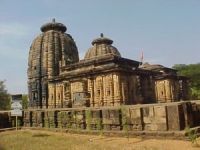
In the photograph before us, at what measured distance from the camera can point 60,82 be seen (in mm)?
24812

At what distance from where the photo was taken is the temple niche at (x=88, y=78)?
20688mm

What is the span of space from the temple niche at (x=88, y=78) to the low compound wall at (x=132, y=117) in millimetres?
5004

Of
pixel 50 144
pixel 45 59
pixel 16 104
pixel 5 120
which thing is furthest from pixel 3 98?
pixel 50 144

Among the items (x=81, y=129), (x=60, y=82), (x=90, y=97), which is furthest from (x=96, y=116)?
(x=60, y=82)

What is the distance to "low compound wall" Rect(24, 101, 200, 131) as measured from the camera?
11281 mm

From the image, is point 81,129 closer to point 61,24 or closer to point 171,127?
point 171,127

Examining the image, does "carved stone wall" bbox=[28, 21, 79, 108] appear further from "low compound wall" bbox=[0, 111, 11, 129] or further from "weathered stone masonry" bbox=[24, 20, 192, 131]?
"low compound wall" bbox=[0, 111, 11, 129]

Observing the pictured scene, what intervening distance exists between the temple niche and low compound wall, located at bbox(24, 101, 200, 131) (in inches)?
197

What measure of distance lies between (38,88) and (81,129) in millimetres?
13634

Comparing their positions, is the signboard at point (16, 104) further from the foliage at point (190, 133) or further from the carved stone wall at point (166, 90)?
the carved stone wall at point (166, 90)

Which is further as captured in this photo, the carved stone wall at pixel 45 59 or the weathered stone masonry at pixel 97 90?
the carved stone wall at pixel 45 59

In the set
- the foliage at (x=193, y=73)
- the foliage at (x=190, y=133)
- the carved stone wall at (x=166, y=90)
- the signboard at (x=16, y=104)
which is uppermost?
the foliage at (x=193, y=73)

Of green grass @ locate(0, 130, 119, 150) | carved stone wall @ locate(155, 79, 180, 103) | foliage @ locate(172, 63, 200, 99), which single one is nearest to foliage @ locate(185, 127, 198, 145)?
green grass @ locate(0, 130, 119, 150)

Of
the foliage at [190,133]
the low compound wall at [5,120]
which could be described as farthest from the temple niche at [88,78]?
the foliage at [190,133]
